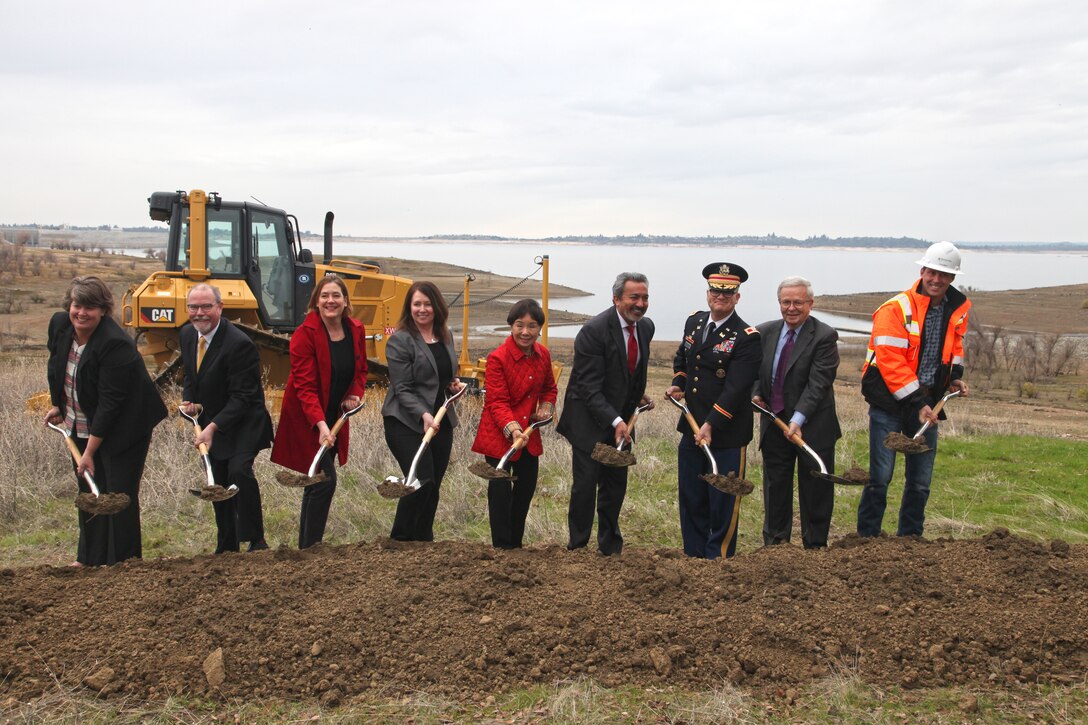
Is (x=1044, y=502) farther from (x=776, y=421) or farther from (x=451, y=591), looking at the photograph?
(x=451, y=591)

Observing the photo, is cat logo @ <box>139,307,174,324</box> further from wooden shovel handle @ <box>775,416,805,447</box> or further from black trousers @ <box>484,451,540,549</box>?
wooden shovel handle @ <box>775,416,805,447</box>

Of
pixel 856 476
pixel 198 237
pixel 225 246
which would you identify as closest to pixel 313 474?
pixel 856 476

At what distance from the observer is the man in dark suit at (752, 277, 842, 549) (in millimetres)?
5324

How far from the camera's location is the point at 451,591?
431cm

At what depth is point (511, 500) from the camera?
548 centimetres

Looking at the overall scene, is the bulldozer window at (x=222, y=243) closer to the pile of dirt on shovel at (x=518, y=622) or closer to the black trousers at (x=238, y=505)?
the black trousers at (x=238, y=505)

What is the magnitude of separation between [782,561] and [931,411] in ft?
4.88

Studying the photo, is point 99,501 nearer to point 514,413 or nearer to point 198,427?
point 198,427

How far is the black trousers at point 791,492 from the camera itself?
5.45m

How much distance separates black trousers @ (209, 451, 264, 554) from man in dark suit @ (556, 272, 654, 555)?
5.72ft

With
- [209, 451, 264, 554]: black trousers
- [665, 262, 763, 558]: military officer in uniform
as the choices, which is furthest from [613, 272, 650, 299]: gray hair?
[209, 451, 264, 554]: black trousers

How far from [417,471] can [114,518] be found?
1.59 meters

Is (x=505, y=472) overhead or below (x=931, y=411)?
below

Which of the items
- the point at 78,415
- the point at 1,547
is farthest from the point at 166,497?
the point at 78,415
